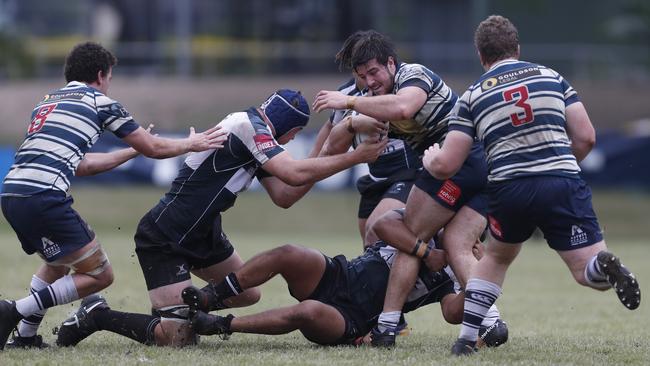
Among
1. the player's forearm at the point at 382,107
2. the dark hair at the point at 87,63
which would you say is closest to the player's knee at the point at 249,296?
the player's forearm at the point at 382,107

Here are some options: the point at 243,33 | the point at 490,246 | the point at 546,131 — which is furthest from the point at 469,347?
the point at 243,33

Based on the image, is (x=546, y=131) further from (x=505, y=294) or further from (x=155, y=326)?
(x=505, y=294)

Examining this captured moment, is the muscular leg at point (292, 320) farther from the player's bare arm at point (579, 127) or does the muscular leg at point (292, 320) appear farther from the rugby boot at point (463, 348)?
the player's bare arm at point (579, 127)

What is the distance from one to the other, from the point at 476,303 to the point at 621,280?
95cm

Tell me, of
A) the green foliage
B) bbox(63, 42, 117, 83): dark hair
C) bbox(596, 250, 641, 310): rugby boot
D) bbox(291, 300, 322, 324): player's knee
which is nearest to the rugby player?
bbox(291, 300, 322, 324): player's knee

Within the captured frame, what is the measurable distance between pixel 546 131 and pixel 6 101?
21509 millimetres

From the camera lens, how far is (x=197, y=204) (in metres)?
7.39

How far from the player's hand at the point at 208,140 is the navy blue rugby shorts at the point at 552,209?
187 centimetres

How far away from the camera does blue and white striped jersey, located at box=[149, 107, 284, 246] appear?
736 cm

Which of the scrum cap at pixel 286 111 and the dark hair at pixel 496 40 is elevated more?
the dark hair at pixel 496 40

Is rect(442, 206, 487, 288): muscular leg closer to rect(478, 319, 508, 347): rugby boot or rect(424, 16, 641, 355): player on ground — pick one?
rect(478, 319, 508, 347): rugby boot

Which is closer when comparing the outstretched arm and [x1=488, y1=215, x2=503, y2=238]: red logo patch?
[x1=488, y1=215, x2=503, y2=238]: red logo patch

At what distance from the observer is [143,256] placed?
7477 mm

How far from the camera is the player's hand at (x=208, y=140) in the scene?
23.6ft
